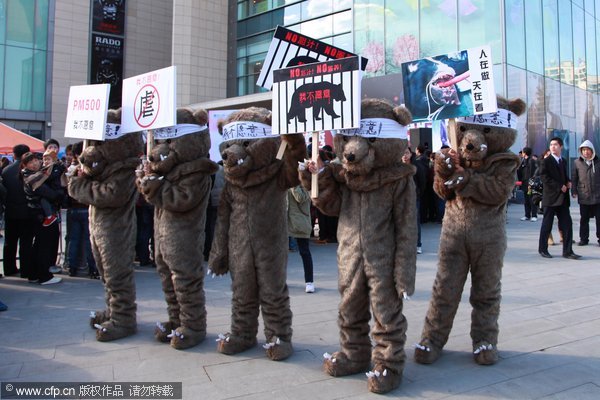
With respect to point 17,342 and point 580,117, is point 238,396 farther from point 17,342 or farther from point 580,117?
point 580,117

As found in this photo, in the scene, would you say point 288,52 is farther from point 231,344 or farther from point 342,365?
point 342,365

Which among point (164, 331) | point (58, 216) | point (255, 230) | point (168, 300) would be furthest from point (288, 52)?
point (58, 216)

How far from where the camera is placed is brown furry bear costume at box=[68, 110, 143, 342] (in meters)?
4.45

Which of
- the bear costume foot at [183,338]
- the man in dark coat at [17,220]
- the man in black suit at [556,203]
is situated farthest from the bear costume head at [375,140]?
the man in black suit at [556,203]

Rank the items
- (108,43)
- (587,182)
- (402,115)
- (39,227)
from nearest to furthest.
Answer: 1. (402,115)
2. (39,227)
3. (587,182)
4. (108,43)

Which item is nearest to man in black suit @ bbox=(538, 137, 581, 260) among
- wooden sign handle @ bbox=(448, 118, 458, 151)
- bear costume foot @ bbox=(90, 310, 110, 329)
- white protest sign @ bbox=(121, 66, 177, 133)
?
wooden sign handle @ bbox=(448, 118, 458, 151)

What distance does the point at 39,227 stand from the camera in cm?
679

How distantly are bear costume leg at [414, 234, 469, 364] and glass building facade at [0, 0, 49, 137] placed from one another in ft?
87.1

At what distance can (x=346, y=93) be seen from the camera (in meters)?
3.33

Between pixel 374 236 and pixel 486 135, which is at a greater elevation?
pixel 486 135

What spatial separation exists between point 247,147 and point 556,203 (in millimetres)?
6420

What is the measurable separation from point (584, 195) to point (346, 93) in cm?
772

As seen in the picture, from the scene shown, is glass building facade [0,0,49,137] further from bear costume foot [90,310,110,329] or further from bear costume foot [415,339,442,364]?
bear costume foot [415,339,442,364]

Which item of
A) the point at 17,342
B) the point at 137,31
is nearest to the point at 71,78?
the point at 137,31
